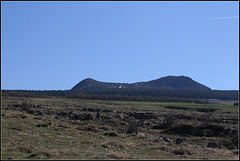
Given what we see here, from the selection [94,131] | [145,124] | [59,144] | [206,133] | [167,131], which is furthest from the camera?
[145,124]

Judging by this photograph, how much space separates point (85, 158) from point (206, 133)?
70.1 ft

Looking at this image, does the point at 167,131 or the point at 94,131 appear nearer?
the point at 94,131

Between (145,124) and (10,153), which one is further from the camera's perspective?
(145,124)

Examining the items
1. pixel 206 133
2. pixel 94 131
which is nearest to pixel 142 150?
pixel 94 131

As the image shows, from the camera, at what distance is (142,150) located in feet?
63.2

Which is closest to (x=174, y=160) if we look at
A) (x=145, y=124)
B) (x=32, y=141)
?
(x=32, y=141)

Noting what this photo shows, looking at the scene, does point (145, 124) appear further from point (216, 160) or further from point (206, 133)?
point (216, 160)

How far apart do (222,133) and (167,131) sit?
6.24 metres

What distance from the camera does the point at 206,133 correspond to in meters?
33.0

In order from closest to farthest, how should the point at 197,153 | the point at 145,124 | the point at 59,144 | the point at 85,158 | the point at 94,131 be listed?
the point at 85,158, the point at 197,153, the point at 59,144, the point at 94,131, the point at 145,124

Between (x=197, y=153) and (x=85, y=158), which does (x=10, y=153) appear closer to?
(x=85, y=158)

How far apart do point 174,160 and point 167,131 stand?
19872 mm

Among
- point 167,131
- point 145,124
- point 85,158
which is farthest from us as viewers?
point 145,124

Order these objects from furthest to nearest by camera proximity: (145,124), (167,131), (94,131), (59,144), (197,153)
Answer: (145,124) < (167,131) < (94,131) < (59,144) < (197,153)
